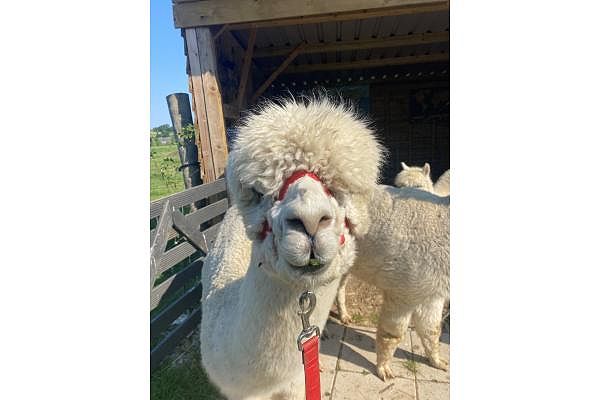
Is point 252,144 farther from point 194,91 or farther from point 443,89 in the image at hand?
point 443,89

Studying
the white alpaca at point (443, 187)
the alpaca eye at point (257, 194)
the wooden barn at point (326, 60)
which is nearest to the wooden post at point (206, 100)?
the wooden barn at point (326, 60)

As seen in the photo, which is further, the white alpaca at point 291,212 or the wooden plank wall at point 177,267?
the wooden plank wall at point 177,267

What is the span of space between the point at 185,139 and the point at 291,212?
3441 millimetres

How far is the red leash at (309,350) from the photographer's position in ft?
4.04

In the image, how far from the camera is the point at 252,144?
122 cm

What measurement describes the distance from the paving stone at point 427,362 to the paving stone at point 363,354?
79 mm

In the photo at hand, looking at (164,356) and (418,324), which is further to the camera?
(164,356)

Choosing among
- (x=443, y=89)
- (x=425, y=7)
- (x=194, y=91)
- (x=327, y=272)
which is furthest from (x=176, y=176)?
(x=443, y=89)

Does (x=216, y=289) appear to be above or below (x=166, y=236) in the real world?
below

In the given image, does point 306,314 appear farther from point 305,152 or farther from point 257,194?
point 305,152

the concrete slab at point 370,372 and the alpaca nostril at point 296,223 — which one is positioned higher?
the alpaca nostril at point 296,223

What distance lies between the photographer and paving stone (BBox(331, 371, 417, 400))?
2812 mm

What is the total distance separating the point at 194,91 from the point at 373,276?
9.59 ft

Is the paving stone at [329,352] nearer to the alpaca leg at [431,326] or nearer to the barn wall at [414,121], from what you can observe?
the alpaca leg at [431,326]
